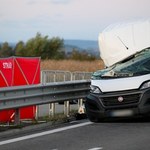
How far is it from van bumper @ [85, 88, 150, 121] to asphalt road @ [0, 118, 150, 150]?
28cm

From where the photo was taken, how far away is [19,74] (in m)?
12.8

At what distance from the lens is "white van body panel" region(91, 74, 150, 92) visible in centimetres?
1075

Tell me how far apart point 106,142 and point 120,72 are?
2.74m

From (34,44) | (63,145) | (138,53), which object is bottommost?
(63,145)

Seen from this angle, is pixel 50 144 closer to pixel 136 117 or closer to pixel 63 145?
pixel 63 145

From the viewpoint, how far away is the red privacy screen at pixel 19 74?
1228cm

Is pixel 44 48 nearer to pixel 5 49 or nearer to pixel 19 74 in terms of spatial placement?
pixel 5 49

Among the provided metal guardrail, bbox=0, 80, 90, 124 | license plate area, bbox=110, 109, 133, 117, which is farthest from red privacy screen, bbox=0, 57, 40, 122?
license plate area, bbox=110, 109, 133, 117

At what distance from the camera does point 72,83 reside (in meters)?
12.7

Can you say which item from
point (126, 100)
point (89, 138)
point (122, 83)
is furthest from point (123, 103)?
point (89, 138)

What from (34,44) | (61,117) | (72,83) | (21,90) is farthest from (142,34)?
(34,44)

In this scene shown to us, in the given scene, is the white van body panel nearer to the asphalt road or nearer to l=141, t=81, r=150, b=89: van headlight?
l=141, t=81, r=150, b=89: van headlight

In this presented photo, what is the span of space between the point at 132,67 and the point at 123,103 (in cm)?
116

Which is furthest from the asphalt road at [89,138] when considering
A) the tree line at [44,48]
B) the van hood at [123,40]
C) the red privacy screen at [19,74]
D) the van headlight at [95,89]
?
the tree line at [44,48]
